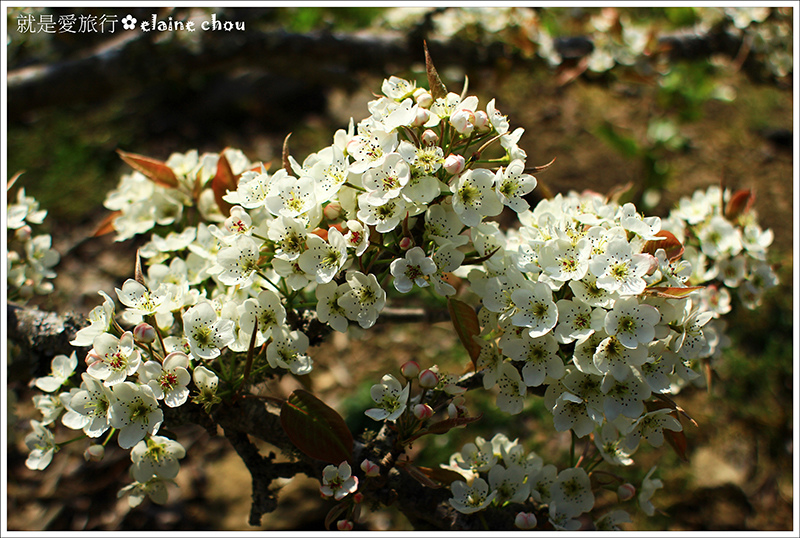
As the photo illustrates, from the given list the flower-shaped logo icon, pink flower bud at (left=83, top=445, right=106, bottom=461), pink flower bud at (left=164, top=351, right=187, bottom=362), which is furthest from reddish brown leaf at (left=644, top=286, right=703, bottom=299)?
the flower-shaped logo icon

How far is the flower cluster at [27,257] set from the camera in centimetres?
172

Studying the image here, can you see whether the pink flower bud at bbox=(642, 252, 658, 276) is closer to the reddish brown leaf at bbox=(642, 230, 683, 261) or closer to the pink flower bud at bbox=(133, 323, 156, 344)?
the reddish brown leaf at bbox=(642, 230, 683, 261)

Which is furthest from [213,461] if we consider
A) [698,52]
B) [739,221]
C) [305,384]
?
[698,52]

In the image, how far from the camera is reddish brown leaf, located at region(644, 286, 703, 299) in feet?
3.68

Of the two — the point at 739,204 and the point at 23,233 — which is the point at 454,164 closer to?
the point at 739,204

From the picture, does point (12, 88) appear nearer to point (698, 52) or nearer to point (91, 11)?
point (91, 11)

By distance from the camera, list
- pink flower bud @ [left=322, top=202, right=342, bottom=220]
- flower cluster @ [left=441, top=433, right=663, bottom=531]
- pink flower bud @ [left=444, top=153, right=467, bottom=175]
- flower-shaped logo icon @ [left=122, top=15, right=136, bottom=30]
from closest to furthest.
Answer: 1. pink flower bud @ [left=444, top=153, right=467, bottom=175]
2. pink flower bud @ [left=322, top=202, right=342, bottom=220]
3. flower cluster @ [left=441, top=433, right=663, bottom=531]
4. flower-shaped logo icon @ [left=122, top=15, right=136, bottom=30]

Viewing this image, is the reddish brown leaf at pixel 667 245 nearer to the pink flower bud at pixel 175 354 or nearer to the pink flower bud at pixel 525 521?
the pink flower bud at pixel 525 521

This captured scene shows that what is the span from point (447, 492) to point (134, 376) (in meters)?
0.82

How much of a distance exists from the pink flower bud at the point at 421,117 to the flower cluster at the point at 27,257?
50.9 inches

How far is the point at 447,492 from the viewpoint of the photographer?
1.44 m

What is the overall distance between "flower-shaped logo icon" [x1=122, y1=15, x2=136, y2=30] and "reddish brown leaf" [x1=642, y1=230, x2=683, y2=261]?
2.57 metres

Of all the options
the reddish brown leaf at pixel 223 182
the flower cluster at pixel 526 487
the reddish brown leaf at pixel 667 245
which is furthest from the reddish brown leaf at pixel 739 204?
the reddish brown leaf at pixel 223 182

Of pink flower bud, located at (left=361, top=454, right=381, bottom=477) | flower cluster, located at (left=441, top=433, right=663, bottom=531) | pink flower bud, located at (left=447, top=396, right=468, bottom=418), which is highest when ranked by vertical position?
pink flower bud, located at (left=447, top=396, right=468, bottom=418)
